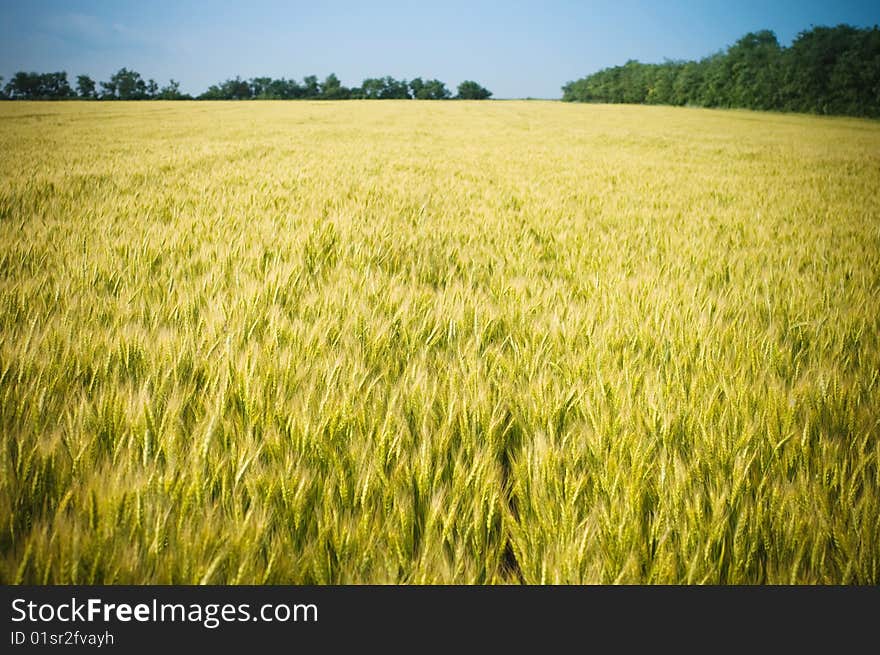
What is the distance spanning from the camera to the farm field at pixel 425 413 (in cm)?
71

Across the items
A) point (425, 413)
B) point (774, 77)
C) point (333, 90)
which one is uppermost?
point (333, 90)

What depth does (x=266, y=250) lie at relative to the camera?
2.41m

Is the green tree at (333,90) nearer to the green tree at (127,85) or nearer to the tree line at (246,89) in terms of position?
the tree line at (246,89)

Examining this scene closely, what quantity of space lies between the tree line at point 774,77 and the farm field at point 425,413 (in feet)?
140

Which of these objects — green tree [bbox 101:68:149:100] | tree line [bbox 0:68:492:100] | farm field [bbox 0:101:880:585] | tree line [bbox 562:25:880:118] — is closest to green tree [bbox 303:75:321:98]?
A: tree line [bbox 0:68:492:100]

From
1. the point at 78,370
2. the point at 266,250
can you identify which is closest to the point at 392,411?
the point at 78,370

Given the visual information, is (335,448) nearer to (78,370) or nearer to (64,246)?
(78,370)

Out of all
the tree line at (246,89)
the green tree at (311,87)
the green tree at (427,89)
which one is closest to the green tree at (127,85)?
the tree line at (246,89)

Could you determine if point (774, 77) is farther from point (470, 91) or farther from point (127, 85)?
point (127, 85)

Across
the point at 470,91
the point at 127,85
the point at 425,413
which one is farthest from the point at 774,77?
the point at 127,85

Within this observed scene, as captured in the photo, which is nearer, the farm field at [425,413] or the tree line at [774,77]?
the farm field at [425,413]

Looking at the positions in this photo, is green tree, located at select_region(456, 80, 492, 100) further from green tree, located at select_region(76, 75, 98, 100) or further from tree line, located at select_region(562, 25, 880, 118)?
green tree, located at select_region(76, 75, 98, 100)

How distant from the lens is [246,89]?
2825 inches

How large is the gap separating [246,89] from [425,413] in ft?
292
